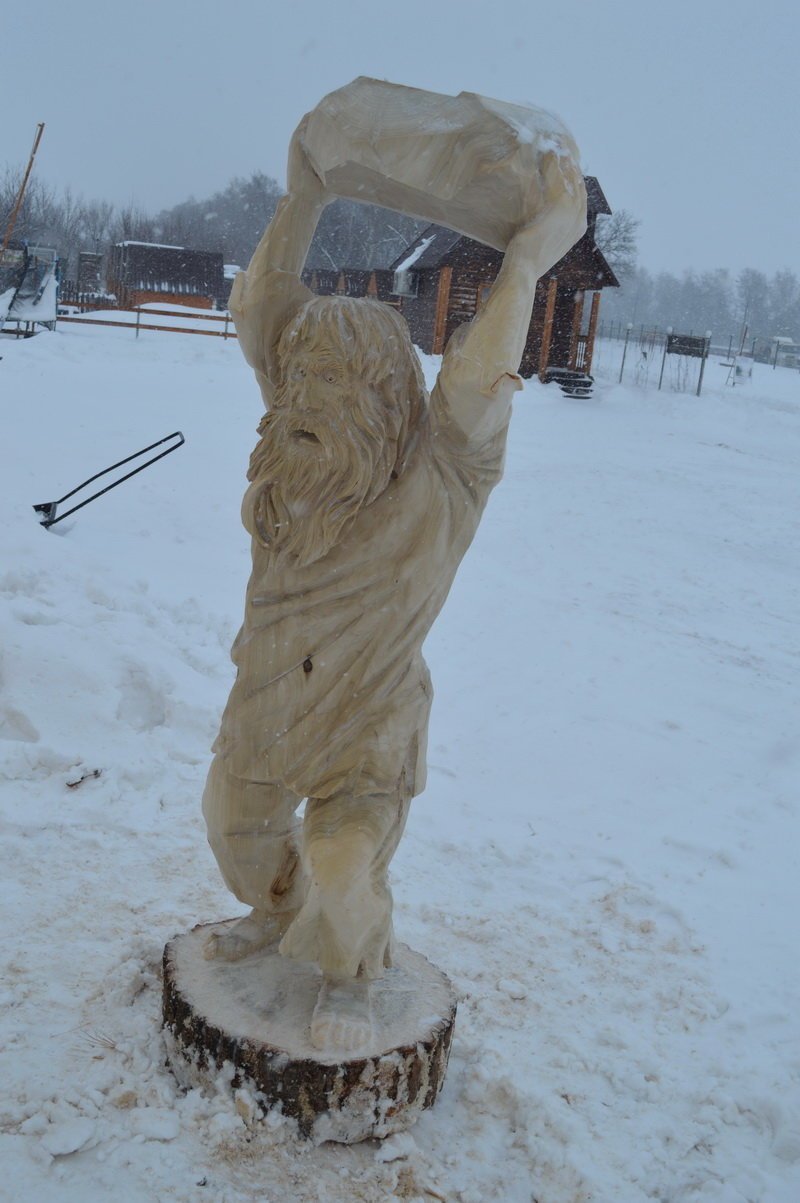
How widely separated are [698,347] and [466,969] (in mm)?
21805

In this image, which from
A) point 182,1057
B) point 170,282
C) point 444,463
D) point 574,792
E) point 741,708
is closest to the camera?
point 444,463

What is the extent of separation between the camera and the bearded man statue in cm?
216

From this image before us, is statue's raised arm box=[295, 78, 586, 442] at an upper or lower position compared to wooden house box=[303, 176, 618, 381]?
lower

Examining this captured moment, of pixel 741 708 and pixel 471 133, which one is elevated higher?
pixel 471 133

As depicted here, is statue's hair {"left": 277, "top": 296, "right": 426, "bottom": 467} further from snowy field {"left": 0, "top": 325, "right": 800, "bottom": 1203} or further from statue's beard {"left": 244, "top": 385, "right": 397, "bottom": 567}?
snowy field {"left": 0, "top": 325, "right": 800, "bottom": 1203}

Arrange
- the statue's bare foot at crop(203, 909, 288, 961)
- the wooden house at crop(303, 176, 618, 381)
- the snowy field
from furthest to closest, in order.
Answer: the wooden house at crop(303, 176, 618, 381)
the statue's bare foot at crop(203, 909, 288, 961)
the snowy field

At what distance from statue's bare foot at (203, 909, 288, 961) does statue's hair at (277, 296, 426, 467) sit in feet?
4.08

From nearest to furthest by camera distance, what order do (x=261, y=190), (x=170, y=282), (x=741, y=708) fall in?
(x=741, y=708)
(x=170, y=282)
(x=261, y=190)

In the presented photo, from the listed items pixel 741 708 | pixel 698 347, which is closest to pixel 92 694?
pixel 741 708

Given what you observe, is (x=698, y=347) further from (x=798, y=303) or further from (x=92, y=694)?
(x=798, y=303)

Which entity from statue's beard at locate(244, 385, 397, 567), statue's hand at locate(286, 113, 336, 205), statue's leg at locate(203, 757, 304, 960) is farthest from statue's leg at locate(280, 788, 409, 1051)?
statue's hand at locate(286, 113, 336, 205)

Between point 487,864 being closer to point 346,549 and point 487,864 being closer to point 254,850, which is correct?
point 254,850

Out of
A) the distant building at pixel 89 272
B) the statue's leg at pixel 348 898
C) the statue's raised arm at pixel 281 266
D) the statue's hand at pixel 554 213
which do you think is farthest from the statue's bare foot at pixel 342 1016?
the distant building at pixel 89 272

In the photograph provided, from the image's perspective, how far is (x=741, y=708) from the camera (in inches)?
251
